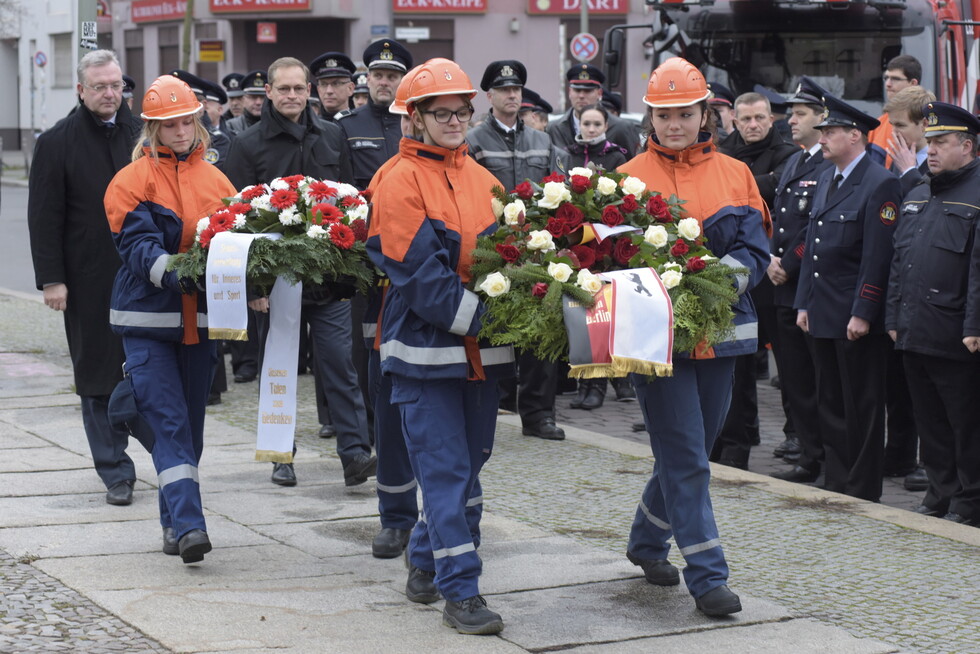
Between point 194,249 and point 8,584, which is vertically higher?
point 194,249

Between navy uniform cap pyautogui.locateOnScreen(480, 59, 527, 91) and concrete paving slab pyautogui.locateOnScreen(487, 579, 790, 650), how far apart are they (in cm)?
427

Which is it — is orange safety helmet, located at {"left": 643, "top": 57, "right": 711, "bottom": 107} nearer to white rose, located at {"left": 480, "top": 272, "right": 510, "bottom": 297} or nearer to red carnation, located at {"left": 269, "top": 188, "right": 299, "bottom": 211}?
white rose, located at {"left": 480, "top": 272, "right": 510, "bottom": 297}

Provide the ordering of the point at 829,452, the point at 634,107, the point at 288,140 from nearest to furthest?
the point at 829,452, the point at 288,140, the point at 634,107

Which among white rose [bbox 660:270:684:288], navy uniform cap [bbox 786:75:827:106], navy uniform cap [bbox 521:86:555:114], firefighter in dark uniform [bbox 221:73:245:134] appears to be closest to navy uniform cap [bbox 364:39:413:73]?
navy uniform cap [bbox 786:75:827:106]

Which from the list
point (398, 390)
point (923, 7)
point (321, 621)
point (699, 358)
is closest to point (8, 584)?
point (321, 621)

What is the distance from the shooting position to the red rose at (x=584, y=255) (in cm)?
544

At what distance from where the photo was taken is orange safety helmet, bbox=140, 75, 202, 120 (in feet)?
21.4

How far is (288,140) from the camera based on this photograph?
29.0 ft

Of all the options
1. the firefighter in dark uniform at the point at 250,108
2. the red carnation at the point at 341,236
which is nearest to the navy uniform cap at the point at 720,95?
the firefighter in dark uniform at the point at 250,108

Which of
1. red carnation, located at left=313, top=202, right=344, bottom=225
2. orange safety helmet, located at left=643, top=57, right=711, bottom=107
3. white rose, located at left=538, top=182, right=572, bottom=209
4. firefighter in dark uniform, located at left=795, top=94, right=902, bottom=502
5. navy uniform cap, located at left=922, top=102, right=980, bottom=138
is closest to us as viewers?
white rose, located at left=538, top=182, right=572, bottom=209

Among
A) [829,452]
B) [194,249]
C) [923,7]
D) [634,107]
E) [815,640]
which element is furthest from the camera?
[634,107]

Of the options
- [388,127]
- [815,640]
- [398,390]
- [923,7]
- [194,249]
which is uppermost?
[923,7]

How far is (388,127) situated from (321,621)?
4530 millimetres

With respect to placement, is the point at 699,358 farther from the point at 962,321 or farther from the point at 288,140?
the point at 288,140
